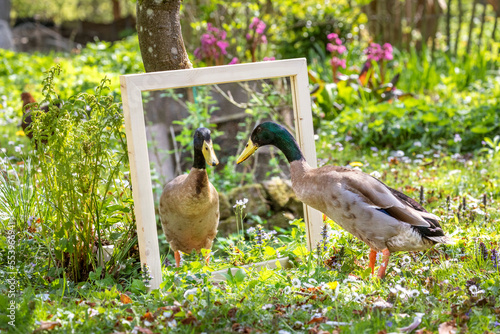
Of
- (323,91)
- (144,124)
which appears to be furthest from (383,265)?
(323,91)

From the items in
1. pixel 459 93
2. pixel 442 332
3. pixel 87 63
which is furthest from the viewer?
pixel 87 63

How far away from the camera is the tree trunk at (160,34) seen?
3.36 m

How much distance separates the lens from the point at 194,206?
122 inches

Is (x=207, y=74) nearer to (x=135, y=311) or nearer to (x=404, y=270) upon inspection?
(x=135, y=311)

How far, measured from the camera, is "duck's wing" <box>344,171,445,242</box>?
283 cm

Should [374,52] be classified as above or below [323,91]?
above

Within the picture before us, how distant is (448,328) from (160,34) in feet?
7.42

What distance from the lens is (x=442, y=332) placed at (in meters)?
2.30

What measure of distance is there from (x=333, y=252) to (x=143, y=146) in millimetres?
1257

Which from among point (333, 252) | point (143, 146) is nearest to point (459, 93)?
point (333, 252)

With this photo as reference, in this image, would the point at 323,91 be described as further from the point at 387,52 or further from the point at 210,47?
the point at 210,47

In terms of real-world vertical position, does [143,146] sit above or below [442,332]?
above

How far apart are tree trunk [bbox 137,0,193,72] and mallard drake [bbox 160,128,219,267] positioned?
0.56 m

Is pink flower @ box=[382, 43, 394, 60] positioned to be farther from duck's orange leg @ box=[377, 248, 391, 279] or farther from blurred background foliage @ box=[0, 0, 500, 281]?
duck's orange leg @ box=[377, 248, 391, 279]
